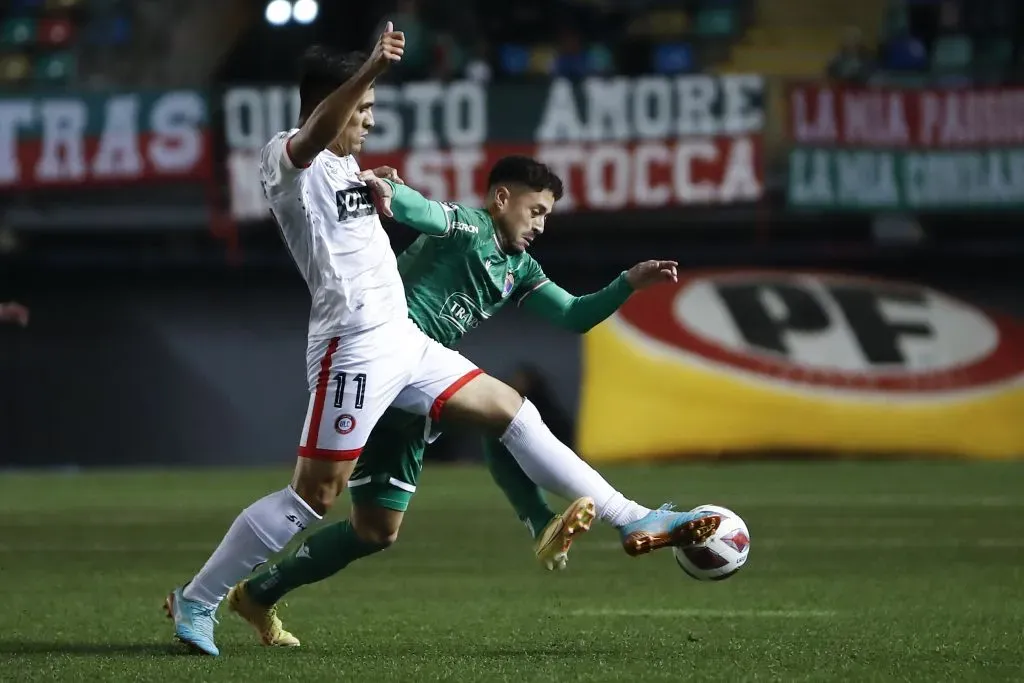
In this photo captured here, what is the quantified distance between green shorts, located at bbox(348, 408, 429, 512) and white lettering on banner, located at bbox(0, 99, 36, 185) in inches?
482

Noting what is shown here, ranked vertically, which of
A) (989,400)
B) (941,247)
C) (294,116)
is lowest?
(989,400)

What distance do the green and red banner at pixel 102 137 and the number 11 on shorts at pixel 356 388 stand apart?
12158mm

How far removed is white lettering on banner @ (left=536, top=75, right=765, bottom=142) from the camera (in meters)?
17.0

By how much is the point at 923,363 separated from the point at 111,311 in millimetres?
8295

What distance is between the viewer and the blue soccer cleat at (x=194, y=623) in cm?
580

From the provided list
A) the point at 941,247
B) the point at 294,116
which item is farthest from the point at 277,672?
the point at 941,247

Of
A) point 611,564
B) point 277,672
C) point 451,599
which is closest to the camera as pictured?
point 277,672

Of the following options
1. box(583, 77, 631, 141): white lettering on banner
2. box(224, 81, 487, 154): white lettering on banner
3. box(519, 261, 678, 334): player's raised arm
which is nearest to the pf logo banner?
box(583, 77, 631, 141): white lettering on banner

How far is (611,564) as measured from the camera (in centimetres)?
939

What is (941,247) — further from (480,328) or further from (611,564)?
(611,564)

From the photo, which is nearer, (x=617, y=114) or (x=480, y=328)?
(x=617, y=114)

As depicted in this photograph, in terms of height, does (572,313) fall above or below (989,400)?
above

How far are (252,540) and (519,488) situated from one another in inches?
39.0

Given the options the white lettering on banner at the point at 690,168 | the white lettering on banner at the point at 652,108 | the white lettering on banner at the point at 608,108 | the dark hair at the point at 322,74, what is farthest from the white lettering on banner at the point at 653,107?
the dark hair at the point at 322,74
